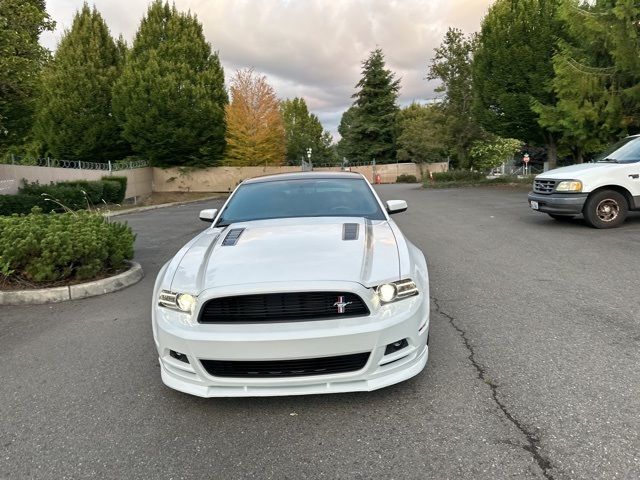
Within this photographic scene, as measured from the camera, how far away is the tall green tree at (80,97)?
91.5 ft

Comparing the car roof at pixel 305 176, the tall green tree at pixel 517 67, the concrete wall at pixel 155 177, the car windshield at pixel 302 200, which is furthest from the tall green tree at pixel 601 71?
the car windshield at pixel 302 200

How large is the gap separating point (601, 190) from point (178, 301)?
897 cm

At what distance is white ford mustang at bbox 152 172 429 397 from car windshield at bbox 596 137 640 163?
8.18 meters

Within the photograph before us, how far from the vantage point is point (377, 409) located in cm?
294

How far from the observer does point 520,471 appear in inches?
91.0

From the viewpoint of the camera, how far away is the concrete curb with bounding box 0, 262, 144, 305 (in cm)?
553

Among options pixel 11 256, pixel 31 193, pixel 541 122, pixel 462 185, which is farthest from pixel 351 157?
pixel 11 256

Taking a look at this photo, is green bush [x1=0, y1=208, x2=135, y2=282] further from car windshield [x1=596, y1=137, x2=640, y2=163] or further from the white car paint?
car windshield [x1=596, y1=137, x2=640, y2=163]

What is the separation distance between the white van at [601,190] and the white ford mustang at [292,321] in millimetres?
7298

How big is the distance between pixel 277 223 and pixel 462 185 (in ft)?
83.6

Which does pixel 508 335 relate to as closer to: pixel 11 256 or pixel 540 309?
pixel 540 309

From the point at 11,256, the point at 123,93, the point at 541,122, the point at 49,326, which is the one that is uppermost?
the point at 123,93

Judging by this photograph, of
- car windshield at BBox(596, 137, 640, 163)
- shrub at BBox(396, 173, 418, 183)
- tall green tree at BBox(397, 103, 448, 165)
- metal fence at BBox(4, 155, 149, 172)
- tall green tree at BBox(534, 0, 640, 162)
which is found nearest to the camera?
car windshield at BBox(596, 137, 640, 163)

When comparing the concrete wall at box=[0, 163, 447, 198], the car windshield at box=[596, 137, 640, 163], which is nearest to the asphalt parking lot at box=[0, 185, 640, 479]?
the car windshield at box=[596, 137, 640, 163]
